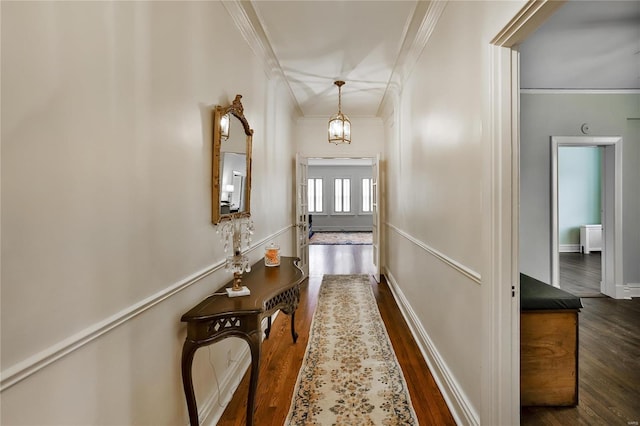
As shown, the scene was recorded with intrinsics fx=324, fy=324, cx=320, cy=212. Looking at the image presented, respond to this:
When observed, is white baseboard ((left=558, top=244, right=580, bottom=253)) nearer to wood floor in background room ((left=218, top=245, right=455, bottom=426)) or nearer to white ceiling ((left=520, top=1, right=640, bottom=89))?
white ceiling ((left=520, top=1, right=640, bottom=89))

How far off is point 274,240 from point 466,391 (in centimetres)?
245

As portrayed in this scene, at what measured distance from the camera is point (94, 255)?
3.48 feet

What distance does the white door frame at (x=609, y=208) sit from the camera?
412 centimetres

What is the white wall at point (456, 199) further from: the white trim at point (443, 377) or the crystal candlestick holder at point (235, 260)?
the crystal candlestick holder at point (235, 260)

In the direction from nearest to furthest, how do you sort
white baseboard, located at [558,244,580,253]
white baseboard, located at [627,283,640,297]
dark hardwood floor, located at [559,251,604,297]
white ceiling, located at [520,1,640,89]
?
1. white ceiling, located at [520,1,640,89]
2. white baseboard, located at [627,283,640,297]
3. dark hardwood floor, located at [559,251,604,297]
4. white baseboard, located at [558,244,580,253]

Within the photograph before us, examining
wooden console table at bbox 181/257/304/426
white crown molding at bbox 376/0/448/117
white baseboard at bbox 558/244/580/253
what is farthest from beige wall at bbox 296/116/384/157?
white baseboard at bbox 558/244/580/253

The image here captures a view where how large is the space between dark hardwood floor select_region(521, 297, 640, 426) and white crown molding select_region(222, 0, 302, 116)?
3.29 m

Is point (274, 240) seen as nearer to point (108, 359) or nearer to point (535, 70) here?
point (108, 359)

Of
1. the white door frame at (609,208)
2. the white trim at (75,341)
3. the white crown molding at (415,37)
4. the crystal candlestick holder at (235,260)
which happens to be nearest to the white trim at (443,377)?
the crystal candlestick holder at (235,260)

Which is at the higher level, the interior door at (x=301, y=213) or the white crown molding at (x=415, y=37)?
the white crown molding at (x=415, y=37)

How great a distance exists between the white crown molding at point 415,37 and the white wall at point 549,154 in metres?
1.84

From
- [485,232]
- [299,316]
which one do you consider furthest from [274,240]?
[485,232]

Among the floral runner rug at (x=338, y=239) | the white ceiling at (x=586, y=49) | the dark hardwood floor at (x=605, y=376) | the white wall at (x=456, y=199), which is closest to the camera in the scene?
the white wall at (x=456, y=199)

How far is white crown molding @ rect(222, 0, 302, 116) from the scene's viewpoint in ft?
7.68
